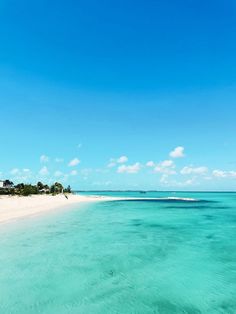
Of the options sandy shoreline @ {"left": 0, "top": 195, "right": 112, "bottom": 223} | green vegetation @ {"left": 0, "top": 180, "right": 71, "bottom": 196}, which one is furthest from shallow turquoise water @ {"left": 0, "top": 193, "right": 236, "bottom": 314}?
green vegetation @ {"left": 0, "top": 180, "right": 71, "bottom": 196}

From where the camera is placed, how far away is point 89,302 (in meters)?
10.8

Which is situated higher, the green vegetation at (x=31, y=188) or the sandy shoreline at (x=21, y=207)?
the green vegetation at (x=31, y=188)

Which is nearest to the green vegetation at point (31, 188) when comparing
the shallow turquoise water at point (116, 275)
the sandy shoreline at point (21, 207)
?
the sandy shoreline at point (21, 207)

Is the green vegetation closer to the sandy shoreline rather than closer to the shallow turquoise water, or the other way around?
the sandy shoreline

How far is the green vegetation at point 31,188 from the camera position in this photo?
9076 cm

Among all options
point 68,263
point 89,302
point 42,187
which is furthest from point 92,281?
point 42,187

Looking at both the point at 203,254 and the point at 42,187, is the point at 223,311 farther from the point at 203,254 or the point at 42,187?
the point at 42,187

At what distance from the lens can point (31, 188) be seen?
96875mm

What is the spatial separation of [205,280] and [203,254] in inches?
219

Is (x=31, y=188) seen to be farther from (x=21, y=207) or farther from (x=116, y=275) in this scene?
(x=116, y=275)

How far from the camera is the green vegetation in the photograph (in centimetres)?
9076

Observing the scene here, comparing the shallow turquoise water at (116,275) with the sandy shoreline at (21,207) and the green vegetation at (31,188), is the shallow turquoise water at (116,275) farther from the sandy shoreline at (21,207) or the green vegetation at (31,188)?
the green vegetation at (31,188)

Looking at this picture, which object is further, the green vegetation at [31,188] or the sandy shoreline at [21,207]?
the green vegetation at [31,188]

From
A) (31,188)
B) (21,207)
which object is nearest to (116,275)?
(21,207)
